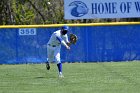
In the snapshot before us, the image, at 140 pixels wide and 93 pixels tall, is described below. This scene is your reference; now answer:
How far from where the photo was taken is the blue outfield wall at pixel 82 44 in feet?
81.9

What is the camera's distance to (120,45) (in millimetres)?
25359

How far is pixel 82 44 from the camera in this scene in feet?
82.9

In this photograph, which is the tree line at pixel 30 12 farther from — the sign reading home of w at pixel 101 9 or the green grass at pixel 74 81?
the green grass at pixel 74 81

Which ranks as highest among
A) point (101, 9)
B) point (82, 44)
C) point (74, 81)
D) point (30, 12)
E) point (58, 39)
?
point (58, 39)

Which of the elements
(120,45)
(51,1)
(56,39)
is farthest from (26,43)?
(51,1)

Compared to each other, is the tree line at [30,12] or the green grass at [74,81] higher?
the green grass at [74,81]

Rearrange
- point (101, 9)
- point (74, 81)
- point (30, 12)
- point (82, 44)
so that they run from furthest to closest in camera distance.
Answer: point (30, 12)
point (101, 9)
point (82, 44)
point (74, 81)

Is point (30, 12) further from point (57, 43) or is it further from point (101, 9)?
point (57, 43)

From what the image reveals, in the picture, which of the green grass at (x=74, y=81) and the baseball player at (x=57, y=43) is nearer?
the green grass at (x=74, y=81)

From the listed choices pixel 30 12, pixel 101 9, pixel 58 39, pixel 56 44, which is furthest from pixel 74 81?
pixel 30 12

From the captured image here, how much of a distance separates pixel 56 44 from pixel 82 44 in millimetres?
7122

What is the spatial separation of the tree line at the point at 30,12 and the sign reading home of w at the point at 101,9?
7659 millimetres

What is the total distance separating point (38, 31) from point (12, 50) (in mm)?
1494

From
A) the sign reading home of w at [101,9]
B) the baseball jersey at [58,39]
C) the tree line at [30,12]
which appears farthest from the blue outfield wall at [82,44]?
the tree line at [30,12]
